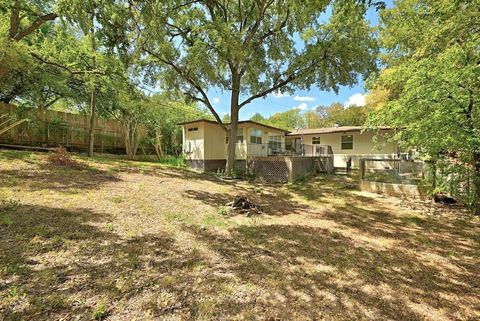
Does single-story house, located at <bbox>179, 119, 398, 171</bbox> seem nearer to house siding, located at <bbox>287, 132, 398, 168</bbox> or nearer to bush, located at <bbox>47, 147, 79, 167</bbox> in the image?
house siding, located at <bbox>287, 132, 398, 168</bbox>

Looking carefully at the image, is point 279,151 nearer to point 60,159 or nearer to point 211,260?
point 60,159

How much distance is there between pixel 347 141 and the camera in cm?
1736

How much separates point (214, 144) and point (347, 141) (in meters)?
10.1

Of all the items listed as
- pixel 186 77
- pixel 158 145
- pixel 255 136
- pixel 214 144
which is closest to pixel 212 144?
pixel 214 144

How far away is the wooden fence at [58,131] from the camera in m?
11.6

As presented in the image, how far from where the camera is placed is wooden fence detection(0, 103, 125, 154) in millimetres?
11609

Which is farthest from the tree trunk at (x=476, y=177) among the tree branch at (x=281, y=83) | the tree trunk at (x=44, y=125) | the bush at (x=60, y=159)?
the tree trunk at (x=44, y=125)

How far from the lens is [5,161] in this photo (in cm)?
791

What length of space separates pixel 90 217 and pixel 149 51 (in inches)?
367

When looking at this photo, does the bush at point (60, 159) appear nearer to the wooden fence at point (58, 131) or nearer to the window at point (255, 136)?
the wooden fence at point (58, 131)

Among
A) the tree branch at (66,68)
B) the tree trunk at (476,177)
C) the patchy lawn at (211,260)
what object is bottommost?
the patchy lawn at (211,260)

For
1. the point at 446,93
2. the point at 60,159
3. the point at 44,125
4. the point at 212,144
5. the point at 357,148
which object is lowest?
the point at 60,159

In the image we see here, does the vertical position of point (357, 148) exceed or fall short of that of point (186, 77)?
it falls short

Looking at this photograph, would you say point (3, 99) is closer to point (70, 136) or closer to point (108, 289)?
point (70, 136)
